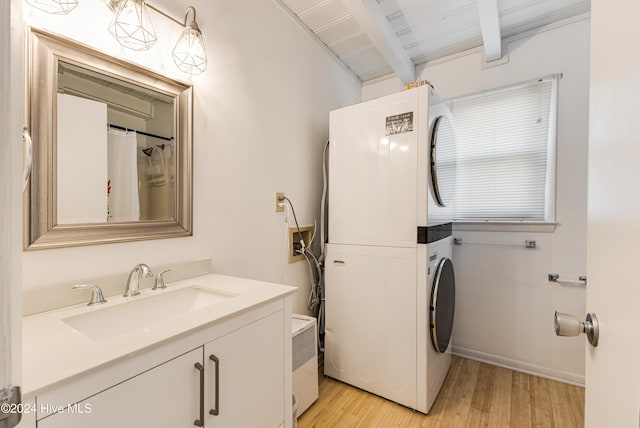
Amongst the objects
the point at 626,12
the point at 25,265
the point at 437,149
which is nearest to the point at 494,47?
the point at 437,149

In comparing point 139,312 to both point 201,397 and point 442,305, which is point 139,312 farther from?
point 442,305

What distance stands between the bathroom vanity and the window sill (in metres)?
1.89

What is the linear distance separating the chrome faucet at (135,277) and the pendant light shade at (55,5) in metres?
0.92

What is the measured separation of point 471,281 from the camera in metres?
2.46

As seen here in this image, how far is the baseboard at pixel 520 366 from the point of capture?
6.86 feet

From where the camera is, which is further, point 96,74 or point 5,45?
point 96,74

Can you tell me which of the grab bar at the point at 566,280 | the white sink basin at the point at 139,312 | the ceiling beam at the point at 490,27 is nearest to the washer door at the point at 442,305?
the grab bar at the point at 566,280

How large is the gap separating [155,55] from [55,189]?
710 mm

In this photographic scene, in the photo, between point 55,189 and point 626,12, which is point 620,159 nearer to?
point 626,12

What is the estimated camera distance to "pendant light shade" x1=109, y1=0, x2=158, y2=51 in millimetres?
1090

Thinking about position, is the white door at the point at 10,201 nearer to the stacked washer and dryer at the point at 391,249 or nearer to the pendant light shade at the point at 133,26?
the pendant light shade at the point at 133,26

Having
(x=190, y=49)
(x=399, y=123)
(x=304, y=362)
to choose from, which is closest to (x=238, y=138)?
(x=190, y=49)

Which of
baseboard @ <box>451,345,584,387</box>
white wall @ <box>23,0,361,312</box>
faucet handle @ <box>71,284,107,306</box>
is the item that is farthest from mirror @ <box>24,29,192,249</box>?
baseboard @ <box>451,345,584,387</box>

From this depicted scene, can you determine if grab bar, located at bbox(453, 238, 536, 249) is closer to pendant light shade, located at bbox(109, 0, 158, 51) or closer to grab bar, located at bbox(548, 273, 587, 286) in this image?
grab bar, located at bbox(548, 273, 587, 286)
